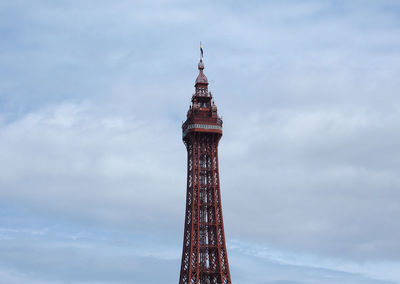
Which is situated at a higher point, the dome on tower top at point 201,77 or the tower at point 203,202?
the dome on tower top at point 201,77

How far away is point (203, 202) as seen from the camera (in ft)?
591

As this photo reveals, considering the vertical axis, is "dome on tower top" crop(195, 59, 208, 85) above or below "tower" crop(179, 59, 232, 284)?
above

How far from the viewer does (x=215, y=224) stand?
178 metres

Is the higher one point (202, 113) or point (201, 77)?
point (201, 77)

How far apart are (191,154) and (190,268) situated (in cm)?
Answer: 2277

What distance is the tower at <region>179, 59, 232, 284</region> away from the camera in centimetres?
17638

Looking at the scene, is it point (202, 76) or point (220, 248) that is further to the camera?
point (202, 76)

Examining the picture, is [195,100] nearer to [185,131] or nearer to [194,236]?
[185,131]

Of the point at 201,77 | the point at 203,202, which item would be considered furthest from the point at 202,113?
the point at 203,202

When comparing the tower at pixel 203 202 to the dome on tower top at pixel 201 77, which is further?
the dome on tower top at pixel 201 77

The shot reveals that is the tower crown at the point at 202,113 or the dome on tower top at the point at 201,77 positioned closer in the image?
the tower crown at the point at 202,113

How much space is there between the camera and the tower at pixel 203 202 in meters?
176

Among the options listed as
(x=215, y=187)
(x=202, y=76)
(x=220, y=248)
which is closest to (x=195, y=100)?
(x=202, y=76)

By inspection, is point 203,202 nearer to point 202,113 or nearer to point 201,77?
point 202,113
